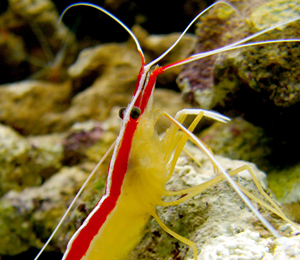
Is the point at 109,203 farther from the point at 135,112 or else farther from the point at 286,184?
the point at 286,184

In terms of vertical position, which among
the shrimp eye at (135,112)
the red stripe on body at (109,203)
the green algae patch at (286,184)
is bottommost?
the green algae patch at (286,184)

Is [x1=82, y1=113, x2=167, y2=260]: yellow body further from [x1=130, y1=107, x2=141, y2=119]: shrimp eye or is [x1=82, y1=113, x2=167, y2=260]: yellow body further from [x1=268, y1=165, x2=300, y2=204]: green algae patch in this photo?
[x1=268, y1=165, x2=300, y2=204]: green algae patch

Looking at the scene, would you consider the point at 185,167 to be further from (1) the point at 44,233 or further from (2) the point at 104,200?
(1) the point at 44,233

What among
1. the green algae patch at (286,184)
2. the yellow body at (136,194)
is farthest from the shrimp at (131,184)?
the green algae patch at (286,184)

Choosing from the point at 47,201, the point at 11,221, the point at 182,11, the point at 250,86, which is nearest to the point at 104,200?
the point at 250,86

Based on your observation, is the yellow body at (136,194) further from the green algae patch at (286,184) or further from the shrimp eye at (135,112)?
the green algae patch at (286,184)

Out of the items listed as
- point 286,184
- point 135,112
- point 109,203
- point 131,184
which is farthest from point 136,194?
point 286,184

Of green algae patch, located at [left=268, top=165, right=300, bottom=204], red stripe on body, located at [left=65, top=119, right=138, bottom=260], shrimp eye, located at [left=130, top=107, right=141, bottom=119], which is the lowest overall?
green algae patch, located at [left=268, top=165, right=300, bottom=204]

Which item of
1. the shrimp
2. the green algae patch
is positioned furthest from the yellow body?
the green algae patch
